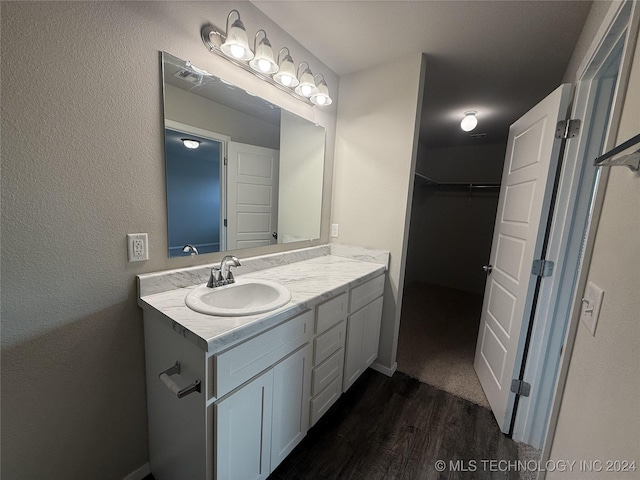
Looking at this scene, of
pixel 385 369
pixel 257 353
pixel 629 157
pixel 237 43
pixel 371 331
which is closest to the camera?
pixel 629 157

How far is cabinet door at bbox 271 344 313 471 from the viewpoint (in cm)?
112

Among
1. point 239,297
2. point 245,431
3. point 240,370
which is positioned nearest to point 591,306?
point 240,370

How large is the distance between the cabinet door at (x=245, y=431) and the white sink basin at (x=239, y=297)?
0.28m

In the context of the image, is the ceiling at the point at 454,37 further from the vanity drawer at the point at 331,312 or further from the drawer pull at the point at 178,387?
the drawer pull at the point at 178,387

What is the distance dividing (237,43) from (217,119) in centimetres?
36

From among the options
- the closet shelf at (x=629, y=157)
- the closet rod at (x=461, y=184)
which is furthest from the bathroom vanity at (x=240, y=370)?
the closet rod at (x=461, y=184)

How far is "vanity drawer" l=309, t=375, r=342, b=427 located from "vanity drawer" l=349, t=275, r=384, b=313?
45 centimetres

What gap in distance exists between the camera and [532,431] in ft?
4.81

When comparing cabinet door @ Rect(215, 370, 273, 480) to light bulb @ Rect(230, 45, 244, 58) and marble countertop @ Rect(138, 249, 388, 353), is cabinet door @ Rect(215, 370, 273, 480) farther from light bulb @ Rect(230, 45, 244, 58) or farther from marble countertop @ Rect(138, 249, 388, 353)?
light bulb @ Rect(230, 45, 244, 58)

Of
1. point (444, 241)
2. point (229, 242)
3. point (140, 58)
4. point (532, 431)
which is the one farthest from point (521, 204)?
point (444, 241)

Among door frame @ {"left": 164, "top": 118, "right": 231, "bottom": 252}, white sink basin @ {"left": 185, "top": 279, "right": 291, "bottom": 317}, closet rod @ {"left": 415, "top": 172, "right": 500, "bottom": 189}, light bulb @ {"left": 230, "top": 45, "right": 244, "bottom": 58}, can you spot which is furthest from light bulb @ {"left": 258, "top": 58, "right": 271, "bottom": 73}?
closet rod @ {"left": 415, "top": 172, "right": 500, "bottom": 189}

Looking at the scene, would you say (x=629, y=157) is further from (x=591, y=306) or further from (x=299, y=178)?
(x=299, y=178)

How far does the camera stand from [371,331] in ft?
6.10

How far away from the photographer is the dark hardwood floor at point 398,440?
1.28 meters
